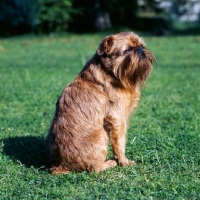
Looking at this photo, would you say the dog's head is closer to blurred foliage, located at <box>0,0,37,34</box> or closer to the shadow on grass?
the shadow on grass

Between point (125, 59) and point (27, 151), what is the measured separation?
1.80 m

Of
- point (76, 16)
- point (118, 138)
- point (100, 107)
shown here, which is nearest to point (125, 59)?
point (100, 107)

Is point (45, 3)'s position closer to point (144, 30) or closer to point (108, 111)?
point (144, 30)

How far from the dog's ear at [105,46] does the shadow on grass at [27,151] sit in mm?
1451

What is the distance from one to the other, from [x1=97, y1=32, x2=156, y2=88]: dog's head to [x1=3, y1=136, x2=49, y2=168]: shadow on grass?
4.49 feet

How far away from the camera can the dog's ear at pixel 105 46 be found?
5098 mm

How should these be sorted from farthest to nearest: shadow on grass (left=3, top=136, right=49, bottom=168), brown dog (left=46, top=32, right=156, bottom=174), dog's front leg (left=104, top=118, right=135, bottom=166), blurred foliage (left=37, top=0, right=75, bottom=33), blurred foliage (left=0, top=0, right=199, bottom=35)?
blurred foliage (left=37, top=0, right=75, bottom=33), blurred foliage (left=0, top=0, right=199, bottom=35), shadow on grass (left=3, top=136, right=49, bottom=168), dog's front leg (left=104, top=118, right=135, bottom=166), brown dog (left=46, top=32, right=156, bottom=174)

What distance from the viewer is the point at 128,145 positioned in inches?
233

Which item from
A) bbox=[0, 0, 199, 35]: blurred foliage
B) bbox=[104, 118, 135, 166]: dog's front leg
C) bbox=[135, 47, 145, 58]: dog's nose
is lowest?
bbox=[0, 0, 199, 35]: blurred foliage

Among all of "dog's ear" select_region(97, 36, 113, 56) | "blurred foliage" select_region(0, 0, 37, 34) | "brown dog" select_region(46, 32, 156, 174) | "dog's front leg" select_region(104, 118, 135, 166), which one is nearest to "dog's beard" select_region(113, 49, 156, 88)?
"brown dog" select_region(46, 32, 156, 174)

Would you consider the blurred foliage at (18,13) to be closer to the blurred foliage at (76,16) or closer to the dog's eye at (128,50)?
the blurred foliage at (76,16)

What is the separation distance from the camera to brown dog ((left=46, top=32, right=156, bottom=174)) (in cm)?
487

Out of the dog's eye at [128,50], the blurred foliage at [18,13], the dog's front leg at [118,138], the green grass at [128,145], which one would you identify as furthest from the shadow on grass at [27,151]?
the blurred foliage at [18,13]

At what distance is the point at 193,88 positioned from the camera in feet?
33.1
